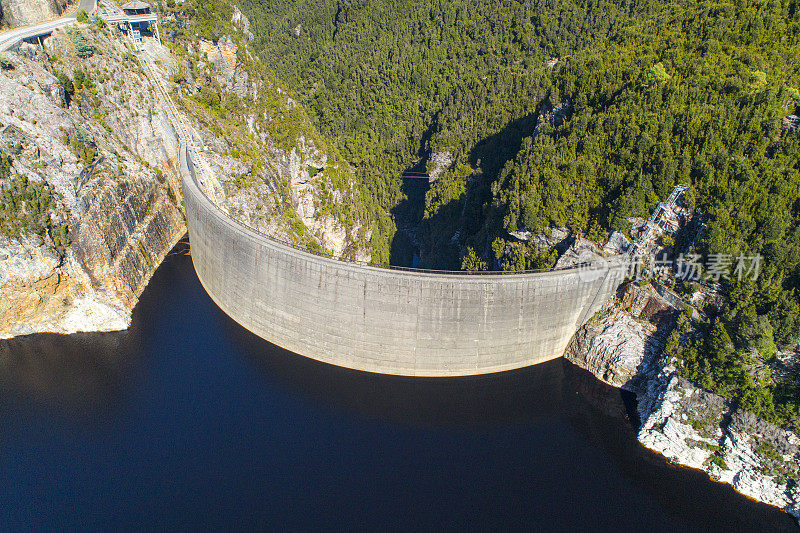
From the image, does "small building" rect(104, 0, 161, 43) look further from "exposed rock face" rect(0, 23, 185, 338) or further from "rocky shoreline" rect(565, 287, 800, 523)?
"rocky shoreline" rect(565, 287, 800, 523)

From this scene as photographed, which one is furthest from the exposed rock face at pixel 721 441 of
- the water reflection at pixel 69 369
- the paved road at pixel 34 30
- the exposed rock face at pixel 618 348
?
the paved road at pixel 34 30

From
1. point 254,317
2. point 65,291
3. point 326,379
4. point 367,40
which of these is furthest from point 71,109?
point 367,40

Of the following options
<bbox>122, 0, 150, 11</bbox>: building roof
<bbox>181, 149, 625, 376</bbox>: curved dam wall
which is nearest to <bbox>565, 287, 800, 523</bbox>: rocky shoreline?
<bbox>181, 149, 625, 376</bbox>: curved dam wall

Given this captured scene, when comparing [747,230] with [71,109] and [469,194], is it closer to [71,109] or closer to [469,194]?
[469,194]

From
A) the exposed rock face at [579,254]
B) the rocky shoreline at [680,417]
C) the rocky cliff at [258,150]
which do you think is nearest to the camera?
the rocky shoreline at [680,417]

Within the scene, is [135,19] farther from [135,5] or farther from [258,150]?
[258,150]

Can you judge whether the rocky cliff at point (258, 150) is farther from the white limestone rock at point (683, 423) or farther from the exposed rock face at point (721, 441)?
the exposed rock face at point (721, 441)
